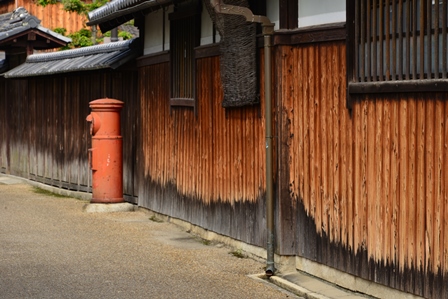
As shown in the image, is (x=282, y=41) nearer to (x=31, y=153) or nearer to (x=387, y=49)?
(x=387, y=49)

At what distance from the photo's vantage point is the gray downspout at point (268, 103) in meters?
9.59

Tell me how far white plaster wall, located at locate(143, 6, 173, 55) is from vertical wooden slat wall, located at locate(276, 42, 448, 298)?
4.66 m

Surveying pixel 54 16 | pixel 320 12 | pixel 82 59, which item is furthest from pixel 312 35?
pixel 54 16

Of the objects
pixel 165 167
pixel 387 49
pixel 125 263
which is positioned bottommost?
pixel 125 263

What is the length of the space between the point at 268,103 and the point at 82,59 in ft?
28.8

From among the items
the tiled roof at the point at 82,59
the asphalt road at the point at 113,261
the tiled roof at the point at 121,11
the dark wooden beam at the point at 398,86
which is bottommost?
the asphalt road at the point at 113,261

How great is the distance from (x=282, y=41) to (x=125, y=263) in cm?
310

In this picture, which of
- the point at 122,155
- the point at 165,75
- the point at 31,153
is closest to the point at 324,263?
the point at 165,75

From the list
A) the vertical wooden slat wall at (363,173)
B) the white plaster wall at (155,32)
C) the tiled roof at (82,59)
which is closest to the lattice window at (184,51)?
the white plaster wall at (155,32)

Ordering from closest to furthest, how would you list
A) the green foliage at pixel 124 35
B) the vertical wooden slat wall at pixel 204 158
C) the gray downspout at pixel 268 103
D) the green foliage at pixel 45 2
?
the gray downspout at pixel 268 103 → the vertical wooden slat wall at pixel 204 158 → the green foliage at pixel 124 35 → the green foliage at pixel 45 2

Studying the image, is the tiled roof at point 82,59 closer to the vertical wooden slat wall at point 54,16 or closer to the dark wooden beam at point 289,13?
the dark wooden beam at point 289,13

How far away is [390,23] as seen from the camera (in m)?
8.18

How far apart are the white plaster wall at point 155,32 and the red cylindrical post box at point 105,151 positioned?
1.16 meters

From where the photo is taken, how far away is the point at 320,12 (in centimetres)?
922
